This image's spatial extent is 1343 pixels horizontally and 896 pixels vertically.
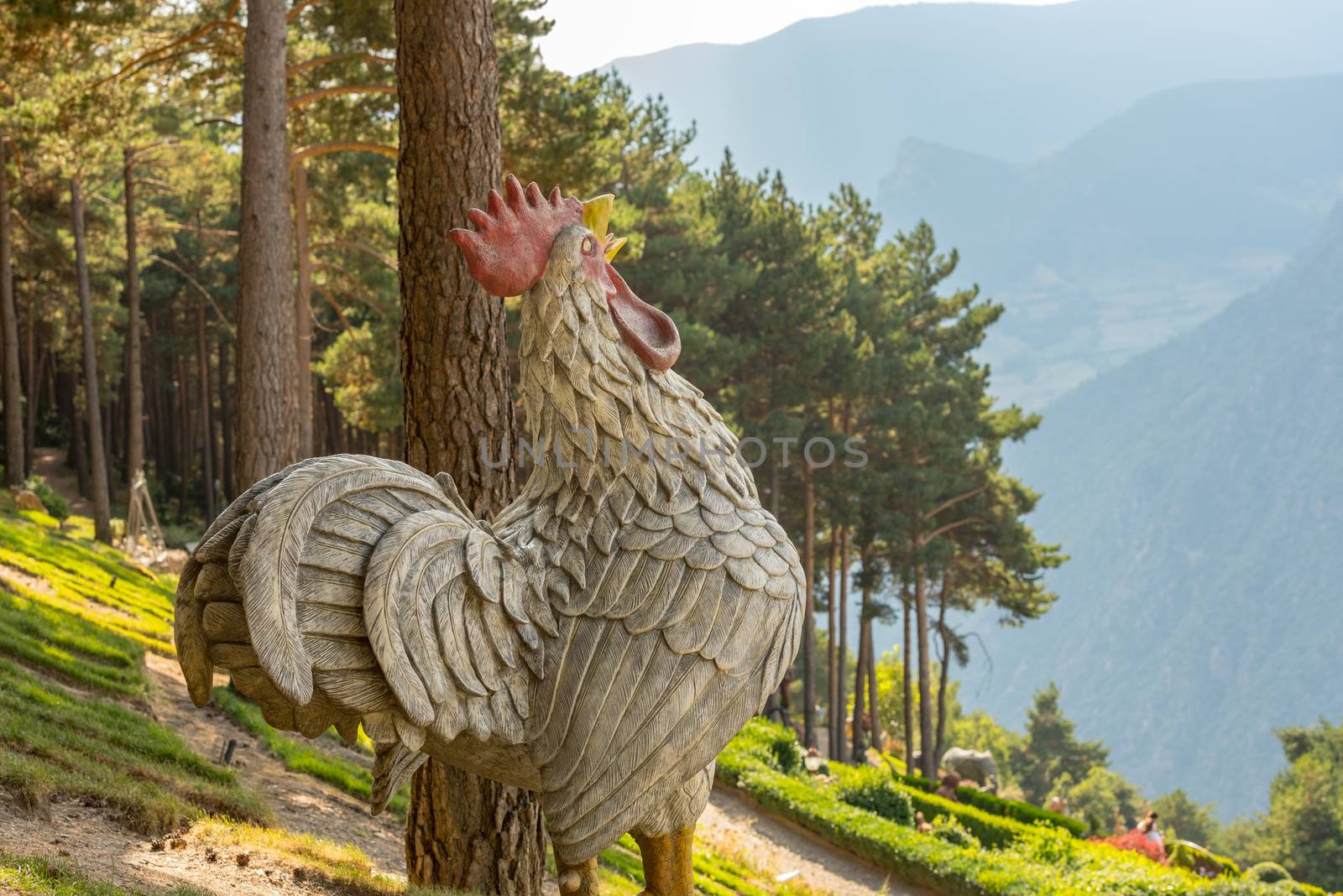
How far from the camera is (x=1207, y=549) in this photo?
13662cm

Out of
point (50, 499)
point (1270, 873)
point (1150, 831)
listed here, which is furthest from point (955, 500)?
point (50, 499)

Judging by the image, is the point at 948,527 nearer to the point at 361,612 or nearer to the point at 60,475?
the point at 60,475

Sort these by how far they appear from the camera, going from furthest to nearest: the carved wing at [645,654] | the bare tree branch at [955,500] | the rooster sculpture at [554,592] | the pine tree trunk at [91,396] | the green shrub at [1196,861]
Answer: the bare tree branch at [955,500] → the pine tree trunk at [91,396] → the green shrub at [1196,861] → the carved wing at [645,654] → the rooster sculpture at [554,592]

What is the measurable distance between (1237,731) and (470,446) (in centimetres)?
13157

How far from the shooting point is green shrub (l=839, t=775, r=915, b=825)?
47.9 ft

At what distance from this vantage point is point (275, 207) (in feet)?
28.2

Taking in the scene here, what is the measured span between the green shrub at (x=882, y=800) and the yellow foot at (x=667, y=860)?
12.3 metres

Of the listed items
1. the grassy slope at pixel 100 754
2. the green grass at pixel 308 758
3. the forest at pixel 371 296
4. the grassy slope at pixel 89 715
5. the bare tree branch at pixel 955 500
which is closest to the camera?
the grassy slope at pixel 100 754

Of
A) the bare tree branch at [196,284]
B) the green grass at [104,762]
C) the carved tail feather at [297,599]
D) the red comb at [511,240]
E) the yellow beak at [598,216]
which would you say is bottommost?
the green grass at [104,762]

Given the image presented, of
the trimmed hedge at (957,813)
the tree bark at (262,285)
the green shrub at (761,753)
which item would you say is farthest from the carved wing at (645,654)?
the trimmed hedge at (957,813)

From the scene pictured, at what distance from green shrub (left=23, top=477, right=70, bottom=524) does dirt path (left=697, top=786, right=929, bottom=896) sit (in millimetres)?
13353

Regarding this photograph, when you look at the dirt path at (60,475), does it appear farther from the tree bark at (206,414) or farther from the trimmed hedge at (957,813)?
the trimmed hedge at (957,813)

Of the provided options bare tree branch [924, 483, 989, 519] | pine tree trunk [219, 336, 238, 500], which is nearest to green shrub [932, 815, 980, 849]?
bare tree branch [924, 483, 989, 519]

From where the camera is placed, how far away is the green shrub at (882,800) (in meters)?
14.6
